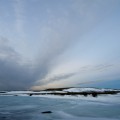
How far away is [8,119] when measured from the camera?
1628cm

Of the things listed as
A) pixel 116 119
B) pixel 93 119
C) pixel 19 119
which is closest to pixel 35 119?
pixel 19 119

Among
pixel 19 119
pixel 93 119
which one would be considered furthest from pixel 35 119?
pixel 93 119

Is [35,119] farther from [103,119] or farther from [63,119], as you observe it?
[103,119]

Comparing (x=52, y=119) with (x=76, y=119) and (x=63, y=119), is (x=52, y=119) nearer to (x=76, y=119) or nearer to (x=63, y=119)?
(x=63, y=119)

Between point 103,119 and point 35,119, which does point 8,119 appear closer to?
point 35,119

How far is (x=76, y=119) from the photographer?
15.9m

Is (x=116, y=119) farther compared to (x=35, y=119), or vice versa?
(x=35, y=119)

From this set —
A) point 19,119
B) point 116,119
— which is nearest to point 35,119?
point 19,119

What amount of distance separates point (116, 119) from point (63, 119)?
13.3ft

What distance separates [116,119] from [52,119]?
16.2 feet

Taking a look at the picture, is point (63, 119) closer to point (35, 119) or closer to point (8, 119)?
→ point (35, 119)

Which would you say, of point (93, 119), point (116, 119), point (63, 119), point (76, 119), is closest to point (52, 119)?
point (63, 119)

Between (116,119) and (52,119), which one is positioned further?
(52,119)

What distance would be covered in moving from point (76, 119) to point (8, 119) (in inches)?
211
